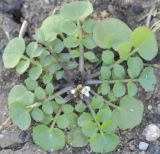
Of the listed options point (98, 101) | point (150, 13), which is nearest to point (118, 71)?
point (98, 101)

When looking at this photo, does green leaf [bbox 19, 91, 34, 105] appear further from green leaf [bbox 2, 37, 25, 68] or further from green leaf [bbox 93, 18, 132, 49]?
green leaf [bbox 93, 18, 132, 49]

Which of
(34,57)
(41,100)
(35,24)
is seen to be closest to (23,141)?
(41,100)

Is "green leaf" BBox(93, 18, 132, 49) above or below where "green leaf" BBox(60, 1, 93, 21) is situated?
below

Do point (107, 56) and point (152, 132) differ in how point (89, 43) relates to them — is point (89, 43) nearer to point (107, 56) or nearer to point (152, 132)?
point (107, 56)

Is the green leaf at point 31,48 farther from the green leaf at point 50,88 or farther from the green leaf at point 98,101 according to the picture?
the green leaf at point 98,101

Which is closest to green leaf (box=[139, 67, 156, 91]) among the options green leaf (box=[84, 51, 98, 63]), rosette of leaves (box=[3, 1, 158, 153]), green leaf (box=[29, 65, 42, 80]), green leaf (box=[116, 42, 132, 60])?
rosette of leaves (box=[3, 1, 158, 153])

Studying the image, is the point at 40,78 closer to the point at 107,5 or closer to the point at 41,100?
the point at 41,100

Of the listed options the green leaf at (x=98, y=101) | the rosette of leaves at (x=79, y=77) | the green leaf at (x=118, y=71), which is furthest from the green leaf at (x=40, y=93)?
the green leaf at (x=118, y=71)
